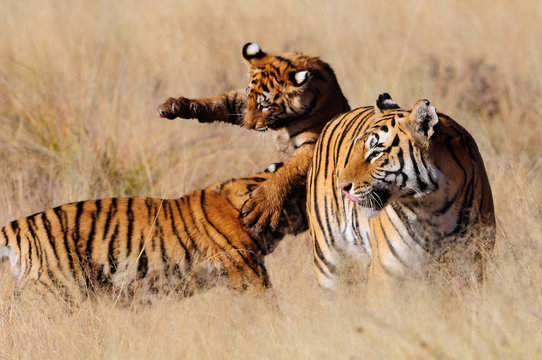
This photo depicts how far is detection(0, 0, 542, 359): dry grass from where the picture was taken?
11.7ft

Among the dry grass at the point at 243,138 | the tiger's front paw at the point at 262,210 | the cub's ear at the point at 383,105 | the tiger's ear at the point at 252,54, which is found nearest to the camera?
the dry grass at the point at 243,138

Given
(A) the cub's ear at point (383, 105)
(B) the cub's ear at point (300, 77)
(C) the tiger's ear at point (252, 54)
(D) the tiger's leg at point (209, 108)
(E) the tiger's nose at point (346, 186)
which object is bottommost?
(D) the tiger's leg at point (209, 108)

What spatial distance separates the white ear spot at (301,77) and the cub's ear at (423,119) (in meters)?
1.66

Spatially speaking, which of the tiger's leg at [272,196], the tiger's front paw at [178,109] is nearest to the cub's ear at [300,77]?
the tiger's leg at [272,196]

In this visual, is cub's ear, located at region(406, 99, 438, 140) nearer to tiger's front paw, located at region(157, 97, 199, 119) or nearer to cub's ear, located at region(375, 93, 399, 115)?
cub's ear, located at region(375, 93, 399, 115)

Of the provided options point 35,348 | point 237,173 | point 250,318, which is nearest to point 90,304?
point 35,348

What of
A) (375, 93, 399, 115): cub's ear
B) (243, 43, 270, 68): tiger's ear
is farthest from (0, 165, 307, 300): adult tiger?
(375, 93, 399, 115): cub's ear

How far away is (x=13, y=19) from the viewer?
10453 millimetres

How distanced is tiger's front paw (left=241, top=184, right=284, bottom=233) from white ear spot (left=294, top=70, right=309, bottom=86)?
67 cm

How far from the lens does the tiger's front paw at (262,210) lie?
5.01 meters

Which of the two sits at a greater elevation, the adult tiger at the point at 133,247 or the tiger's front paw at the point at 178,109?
the tiger's front paw at the point at 178,109

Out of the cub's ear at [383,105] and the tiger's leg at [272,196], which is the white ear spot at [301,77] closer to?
the tiger's leg at [272,196]

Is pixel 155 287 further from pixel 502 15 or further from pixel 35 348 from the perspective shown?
pixel 502 15

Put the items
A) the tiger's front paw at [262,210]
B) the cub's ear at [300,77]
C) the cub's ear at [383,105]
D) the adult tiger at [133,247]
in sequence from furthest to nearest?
1. the cub's ear at [300,77]
2. the tiger's front paw at [262,210]
3. the adult tiger at [133,247]
4. the cub's ear at [383,105]
